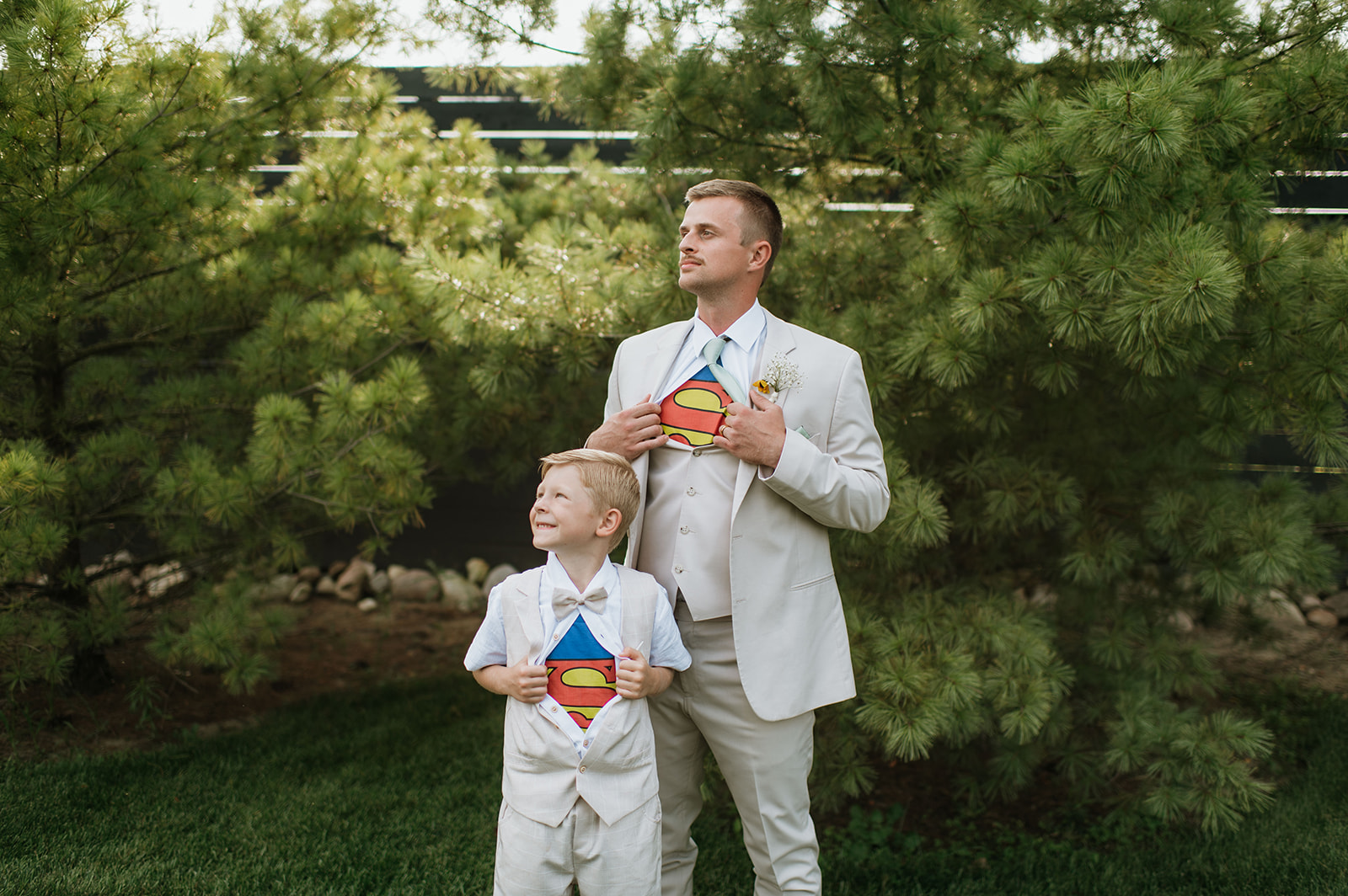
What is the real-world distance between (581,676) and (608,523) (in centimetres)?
29

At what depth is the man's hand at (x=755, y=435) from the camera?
1753 millimetres

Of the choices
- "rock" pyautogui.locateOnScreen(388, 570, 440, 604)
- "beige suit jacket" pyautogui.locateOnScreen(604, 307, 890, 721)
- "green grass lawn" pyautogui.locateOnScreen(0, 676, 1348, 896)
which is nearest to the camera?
"beige suit jacket" pyautogui.locateOnScreen(604, 307, 890, 721)

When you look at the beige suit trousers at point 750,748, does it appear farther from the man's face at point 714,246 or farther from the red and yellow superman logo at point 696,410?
the man's face at point 714,246

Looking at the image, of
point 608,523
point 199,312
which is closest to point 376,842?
point 608,523

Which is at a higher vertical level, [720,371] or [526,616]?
[720,371]

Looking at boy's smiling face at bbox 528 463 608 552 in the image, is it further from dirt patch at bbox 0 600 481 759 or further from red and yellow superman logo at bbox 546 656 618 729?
dirt patch at bbox 0 600 481 759

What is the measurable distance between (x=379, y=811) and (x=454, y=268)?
181 cm

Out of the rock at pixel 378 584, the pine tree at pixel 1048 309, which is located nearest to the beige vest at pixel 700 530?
the pine tree at pixel 1048 309

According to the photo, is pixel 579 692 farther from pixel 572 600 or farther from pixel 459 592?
pixel 459 592

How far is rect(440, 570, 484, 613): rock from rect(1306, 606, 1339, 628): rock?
4758 millimetres

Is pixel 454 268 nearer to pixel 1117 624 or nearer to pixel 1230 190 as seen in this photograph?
pixel 1230 190

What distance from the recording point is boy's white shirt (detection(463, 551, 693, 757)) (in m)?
1.71

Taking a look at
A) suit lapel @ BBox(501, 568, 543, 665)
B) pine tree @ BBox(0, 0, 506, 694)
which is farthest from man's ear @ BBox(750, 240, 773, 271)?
pine tree @ BBox(0, 0, 506, 694)

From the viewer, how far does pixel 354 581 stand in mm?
5844
